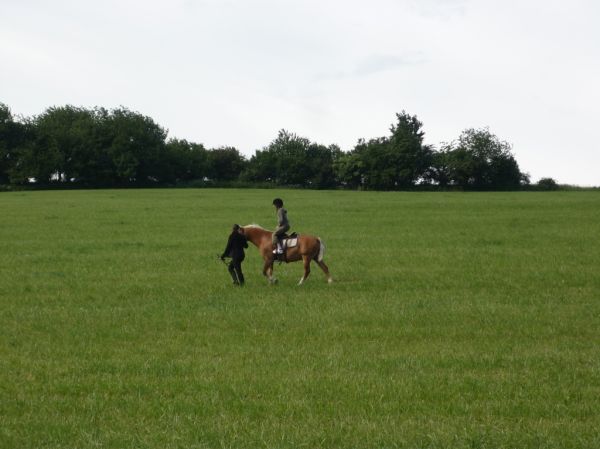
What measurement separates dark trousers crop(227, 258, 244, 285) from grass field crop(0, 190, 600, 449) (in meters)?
0.40

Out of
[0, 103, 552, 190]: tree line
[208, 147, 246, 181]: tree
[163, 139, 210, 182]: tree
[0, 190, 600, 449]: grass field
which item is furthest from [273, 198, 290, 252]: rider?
[208, 147, 246, 181]: tree

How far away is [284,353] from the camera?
1159 centimetres

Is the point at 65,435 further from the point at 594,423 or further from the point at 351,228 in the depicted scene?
the point at 351,228

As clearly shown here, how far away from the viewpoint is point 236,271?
1880cm

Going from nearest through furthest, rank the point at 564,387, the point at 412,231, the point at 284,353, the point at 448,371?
the point at 564,387 < the point at 448,371 < the point at 284,353 < the point at 412,231

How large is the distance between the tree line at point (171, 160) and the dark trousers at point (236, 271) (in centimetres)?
9021

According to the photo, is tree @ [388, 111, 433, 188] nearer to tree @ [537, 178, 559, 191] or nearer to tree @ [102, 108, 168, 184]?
tree @ [537, 178, 559, 191]

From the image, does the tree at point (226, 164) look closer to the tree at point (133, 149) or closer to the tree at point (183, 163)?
the tree at point (183, 163)

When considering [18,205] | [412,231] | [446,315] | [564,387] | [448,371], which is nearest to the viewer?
[564,387]

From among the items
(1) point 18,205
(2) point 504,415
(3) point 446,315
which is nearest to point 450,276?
(3) point 446,315

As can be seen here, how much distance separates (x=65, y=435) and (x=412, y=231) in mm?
28549

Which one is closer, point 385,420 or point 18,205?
point 385,420

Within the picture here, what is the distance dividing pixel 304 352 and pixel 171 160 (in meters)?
115

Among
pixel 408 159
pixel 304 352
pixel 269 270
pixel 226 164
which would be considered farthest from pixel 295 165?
pixel 304 352
